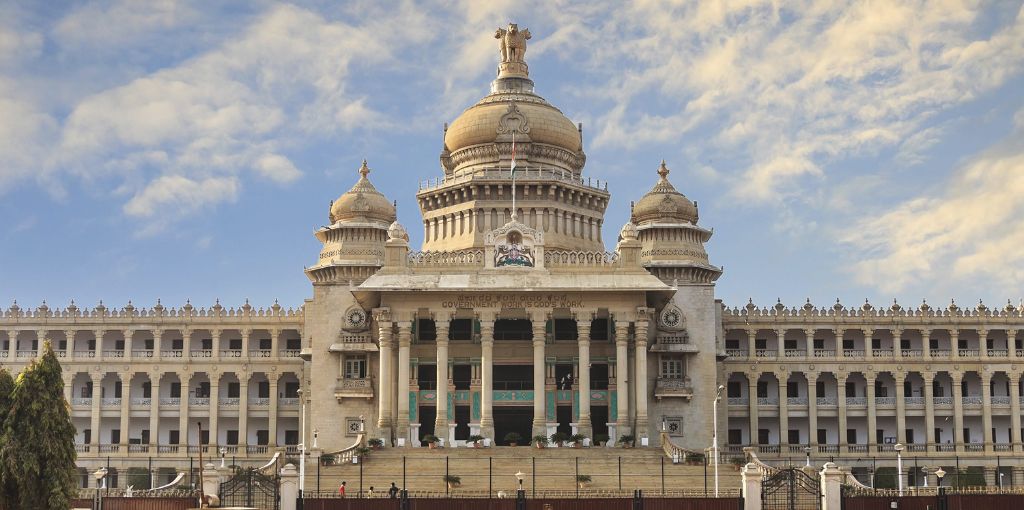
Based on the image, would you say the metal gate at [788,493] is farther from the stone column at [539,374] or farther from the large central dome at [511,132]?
the large central dome at [511,132]

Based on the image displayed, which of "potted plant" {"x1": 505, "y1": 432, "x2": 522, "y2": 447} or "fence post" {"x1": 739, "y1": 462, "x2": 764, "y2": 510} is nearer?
"fence post" {"x1": 739, "y1": 462, "x2": 764, "y2": 510}

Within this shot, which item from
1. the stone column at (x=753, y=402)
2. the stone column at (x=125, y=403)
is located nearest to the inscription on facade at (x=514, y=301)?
the stone column at (x=753, y=402)

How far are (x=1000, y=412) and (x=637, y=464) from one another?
35.8 meters

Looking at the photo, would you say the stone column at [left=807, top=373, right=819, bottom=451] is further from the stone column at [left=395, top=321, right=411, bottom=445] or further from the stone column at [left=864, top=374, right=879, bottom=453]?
the stone column at [left=395, top=321, right=411, bottom=445]

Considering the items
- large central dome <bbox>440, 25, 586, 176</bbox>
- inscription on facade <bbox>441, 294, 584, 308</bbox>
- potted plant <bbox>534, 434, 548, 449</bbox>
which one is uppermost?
large central dome <bbox>440, 25, 586, 176</bbox>

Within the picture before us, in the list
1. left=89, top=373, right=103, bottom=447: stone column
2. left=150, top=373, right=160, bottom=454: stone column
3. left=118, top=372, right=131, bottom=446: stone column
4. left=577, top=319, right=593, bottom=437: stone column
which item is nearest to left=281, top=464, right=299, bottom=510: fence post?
left=577, top=319, right=593, bottom=437: stone column

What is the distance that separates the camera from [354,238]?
85.9 meters

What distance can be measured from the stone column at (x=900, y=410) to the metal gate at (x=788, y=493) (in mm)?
36852

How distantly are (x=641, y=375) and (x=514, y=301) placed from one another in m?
8.12

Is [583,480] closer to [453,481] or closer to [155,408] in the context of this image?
[453,481]

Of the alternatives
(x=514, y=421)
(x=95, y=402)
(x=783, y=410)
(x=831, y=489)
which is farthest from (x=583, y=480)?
(x=95, y=402)

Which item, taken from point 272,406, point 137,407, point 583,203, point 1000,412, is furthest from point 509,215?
point 1000,412

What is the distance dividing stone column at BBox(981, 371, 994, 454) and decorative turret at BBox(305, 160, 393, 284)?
41.2 meters

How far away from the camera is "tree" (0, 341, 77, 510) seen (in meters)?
46.2
